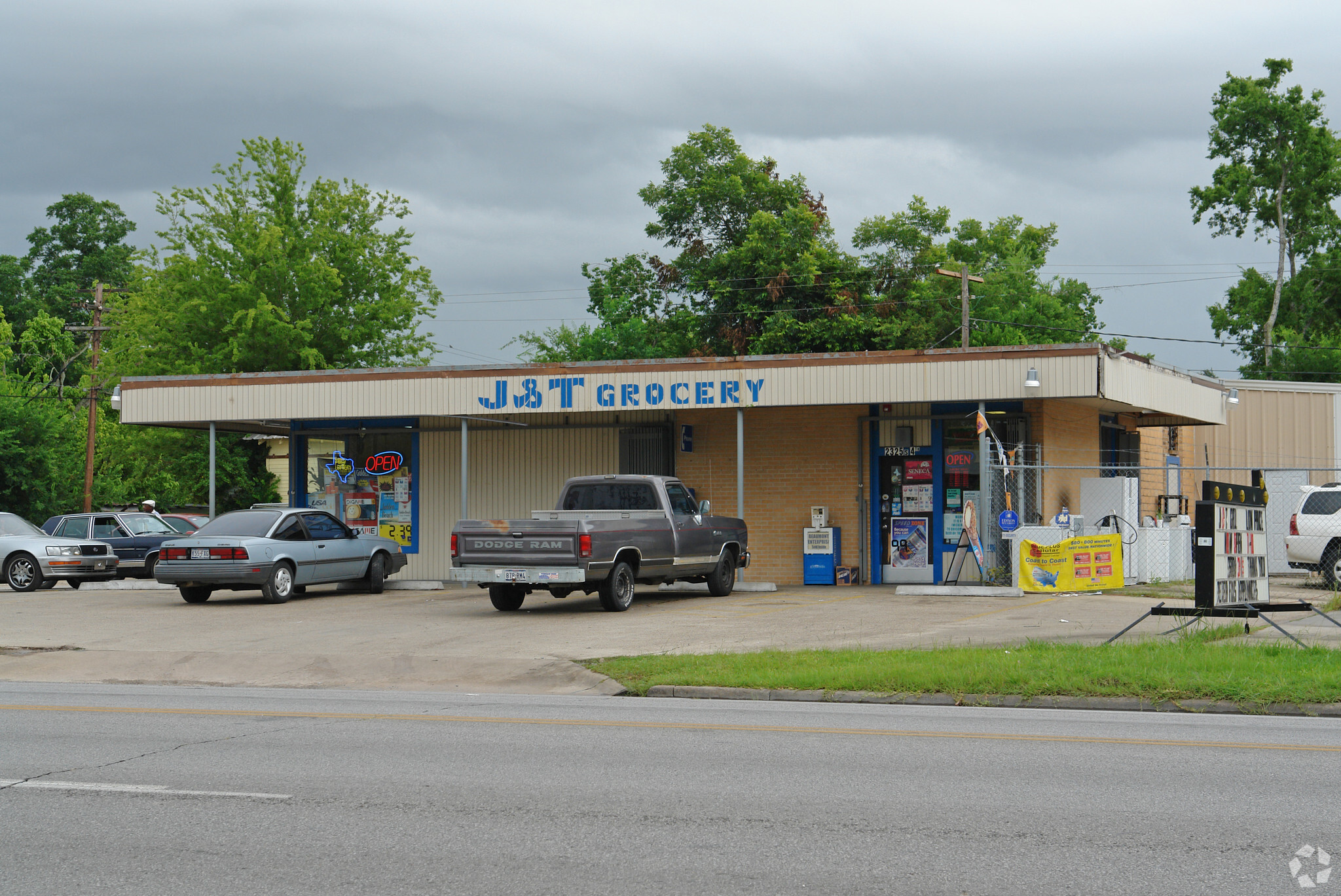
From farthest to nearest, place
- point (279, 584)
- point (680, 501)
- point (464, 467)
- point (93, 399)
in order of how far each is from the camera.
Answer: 1. point (93, 399)
2. point (464, 467)
3. point (279, 584)
4. point (680, 501)

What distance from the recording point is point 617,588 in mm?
18875

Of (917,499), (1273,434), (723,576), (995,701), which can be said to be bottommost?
(995,701)

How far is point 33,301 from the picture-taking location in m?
80.4

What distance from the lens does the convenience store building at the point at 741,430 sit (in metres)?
22.2

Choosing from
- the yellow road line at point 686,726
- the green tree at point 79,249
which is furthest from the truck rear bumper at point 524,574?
the green tree at point 79,249

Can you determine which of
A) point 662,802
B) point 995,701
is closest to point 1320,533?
point 995,701

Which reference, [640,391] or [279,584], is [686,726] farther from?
[640,391]

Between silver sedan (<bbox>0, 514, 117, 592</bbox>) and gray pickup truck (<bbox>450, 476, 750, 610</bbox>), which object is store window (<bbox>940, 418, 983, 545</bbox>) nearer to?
gray pickup truck (<bbox>450, 476, 750, 610</bbox>)

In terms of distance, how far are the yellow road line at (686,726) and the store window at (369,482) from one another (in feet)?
54.5

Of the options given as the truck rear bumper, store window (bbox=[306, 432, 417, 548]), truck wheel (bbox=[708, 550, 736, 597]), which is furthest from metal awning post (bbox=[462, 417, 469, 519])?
the truck rear bumper

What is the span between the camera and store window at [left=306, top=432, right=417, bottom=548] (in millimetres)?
27641

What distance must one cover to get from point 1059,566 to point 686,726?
12789 mm

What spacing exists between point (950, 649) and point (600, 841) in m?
7.87

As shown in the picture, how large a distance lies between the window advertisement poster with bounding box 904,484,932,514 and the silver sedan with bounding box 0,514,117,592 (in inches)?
632
